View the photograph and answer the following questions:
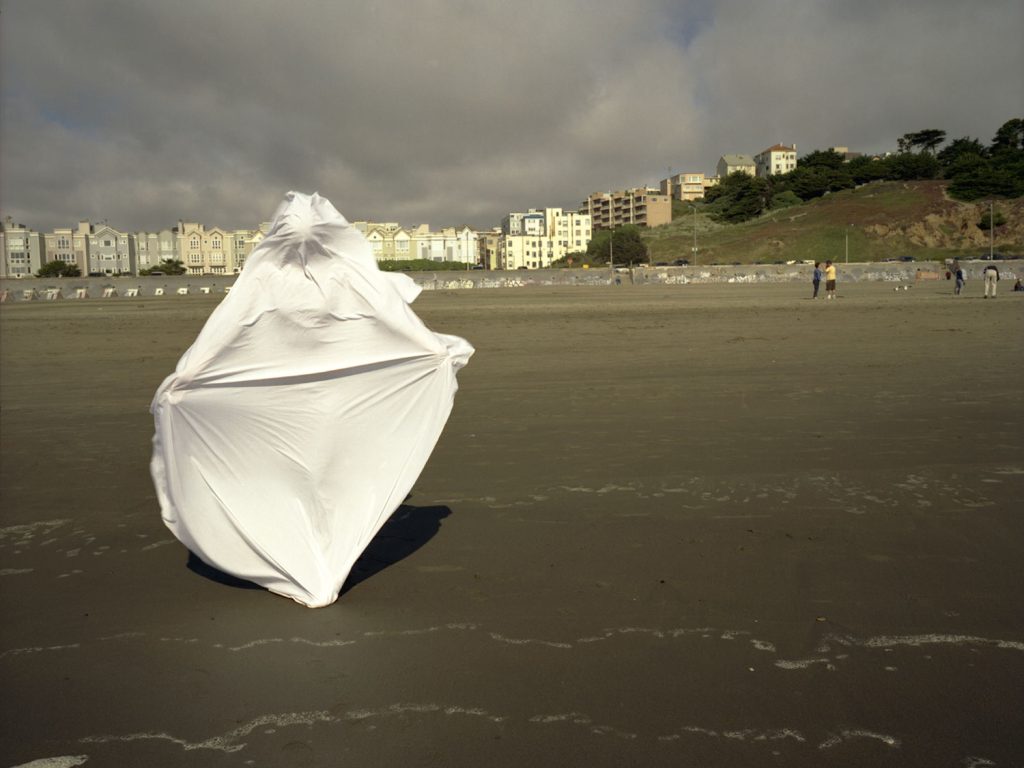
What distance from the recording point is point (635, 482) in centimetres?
655

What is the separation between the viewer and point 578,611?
4.20 m

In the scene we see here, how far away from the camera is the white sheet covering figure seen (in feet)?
13.4

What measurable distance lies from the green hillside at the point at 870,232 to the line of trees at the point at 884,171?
5.33 metres

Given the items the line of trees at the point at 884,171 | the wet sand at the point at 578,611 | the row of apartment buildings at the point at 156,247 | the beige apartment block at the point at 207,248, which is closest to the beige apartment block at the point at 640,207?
the line of trees at the point at 884,171

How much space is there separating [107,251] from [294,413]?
190m

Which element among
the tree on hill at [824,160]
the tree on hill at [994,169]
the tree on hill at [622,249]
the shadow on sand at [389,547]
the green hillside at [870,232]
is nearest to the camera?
the shadow on sand at [389,547]

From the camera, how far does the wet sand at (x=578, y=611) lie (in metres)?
3.12

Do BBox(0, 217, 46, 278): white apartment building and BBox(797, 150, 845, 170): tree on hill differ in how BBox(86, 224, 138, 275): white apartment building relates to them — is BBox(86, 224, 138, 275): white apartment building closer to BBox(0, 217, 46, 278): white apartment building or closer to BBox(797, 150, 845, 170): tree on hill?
BBox(0, 217, 46, 278): white apartment building

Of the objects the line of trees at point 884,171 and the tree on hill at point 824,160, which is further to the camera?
the tree on hill at point 824,160

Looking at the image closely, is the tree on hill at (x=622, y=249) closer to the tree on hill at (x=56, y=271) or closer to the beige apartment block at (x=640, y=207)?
the beige apartment block at (x=640, y=207)

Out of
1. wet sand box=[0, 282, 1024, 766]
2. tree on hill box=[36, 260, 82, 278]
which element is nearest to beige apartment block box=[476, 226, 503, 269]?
tree on hill box=[36, 260, 82, 278]

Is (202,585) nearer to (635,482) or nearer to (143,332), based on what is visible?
(635,482)

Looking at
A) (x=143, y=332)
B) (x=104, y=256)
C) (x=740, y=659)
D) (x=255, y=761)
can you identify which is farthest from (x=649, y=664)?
(x=104, y=256)

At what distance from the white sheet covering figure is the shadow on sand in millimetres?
393
